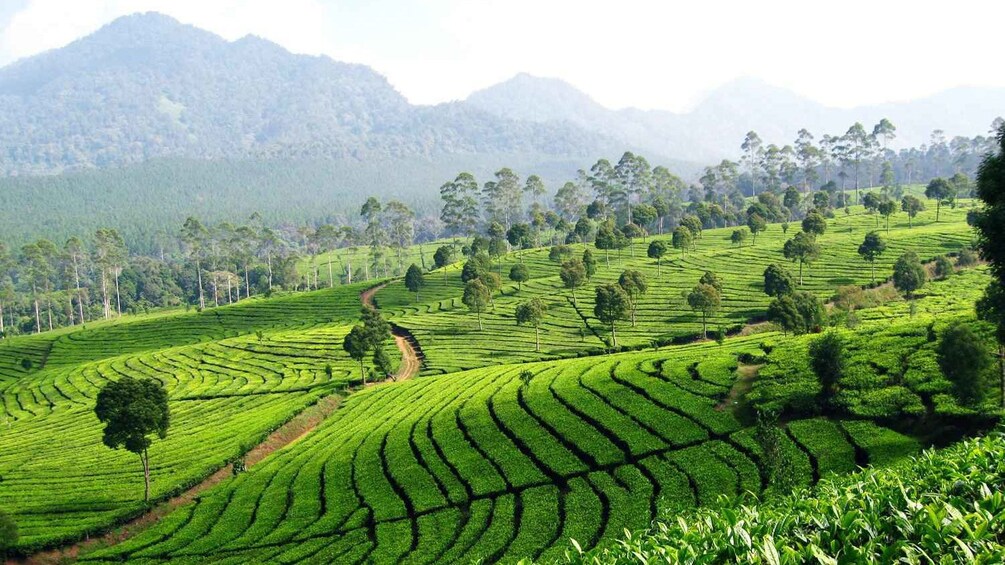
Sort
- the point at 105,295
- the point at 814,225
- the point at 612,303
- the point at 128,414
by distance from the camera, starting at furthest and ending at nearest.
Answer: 1. the point at 105,295
2. the point at 814,225
3. the point at 612,303
4. the point at 128,414

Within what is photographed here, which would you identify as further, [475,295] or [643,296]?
[643,296]

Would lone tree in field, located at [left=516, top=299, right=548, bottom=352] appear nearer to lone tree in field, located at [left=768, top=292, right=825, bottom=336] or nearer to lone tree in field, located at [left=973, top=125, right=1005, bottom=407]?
lone tree in field, located at [left=768, top=292, right=825, bottom=336]

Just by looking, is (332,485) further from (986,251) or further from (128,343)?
(128,343)

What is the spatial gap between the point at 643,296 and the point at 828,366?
52.1 metres

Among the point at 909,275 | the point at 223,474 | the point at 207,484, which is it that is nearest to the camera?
the point at 207,484

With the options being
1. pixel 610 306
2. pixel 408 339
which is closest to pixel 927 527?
pixel 610 306

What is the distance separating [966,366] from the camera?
30.5 meters

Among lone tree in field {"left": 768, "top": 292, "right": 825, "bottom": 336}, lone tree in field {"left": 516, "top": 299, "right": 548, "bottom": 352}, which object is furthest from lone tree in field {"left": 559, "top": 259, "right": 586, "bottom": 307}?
lone tree in field {"left": 768, "top": 292, "right": 825, "bottom": 336}

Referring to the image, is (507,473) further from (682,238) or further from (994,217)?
(682,238)

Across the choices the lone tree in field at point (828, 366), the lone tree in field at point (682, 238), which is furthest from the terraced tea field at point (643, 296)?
the lone tree in field at point (828, 366)

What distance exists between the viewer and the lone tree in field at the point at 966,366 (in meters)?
30.4

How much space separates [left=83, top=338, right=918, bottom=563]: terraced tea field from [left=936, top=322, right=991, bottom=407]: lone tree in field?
3531 mm

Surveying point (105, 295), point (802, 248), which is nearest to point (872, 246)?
point (802, 248)

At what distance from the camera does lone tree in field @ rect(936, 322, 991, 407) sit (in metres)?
30.4
